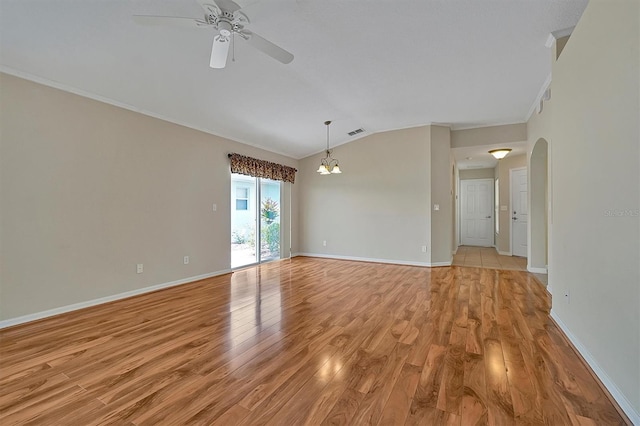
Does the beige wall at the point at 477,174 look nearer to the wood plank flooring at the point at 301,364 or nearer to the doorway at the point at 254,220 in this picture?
the wood plank flooring at the point at 301,364

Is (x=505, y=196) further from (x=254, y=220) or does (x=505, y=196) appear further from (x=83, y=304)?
(x=83, y=304)

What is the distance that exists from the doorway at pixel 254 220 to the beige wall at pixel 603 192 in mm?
5176

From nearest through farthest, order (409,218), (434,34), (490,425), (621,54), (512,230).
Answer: (490,425) < (621,54) < (434,34) < (409,218) < (512,230)

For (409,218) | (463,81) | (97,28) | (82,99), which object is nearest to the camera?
(97,28)

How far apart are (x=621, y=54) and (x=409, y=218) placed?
4.59 metres

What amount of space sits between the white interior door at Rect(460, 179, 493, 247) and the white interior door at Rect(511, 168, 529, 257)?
1924 mm

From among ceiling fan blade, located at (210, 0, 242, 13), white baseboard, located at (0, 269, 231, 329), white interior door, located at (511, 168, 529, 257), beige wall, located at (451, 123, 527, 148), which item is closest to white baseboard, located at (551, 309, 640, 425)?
ceiling fan blade, located at (210, 0, 242, 13)

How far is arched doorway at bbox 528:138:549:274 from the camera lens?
518 centimetres

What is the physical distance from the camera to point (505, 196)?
7.43 meters

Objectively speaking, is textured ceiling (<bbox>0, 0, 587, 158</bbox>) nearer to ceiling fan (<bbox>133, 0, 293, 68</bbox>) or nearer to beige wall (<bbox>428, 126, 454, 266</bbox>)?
ceiling fan (<bbox>133, 0, 293, 68</bbox>)

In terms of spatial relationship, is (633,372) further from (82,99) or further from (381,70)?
(82,99)

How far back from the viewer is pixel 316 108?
493 centimetres

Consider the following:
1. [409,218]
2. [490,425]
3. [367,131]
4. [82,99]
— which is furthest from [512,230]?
[82,99]

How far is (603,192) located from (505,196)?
6175mm
